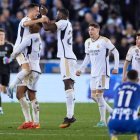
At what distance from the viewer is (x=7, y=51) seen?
23328 millimetres

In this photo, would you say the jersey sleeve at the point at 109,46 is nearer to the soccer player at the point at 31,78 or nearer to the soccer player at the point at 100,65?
the soccer player at the point at 100,65

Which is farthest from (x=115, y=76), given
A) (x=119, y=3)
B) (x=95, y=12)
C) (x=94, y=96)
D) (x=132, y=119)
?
(x=132, y=119)

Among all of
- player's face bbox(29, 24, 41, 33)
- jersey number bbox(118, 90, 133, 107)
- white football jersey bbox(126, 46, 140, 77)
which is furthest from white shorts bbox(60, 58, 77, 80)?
jersey number bbox(118, 90, 133, 107)

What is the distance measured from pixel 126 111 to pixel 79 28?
1777 cm

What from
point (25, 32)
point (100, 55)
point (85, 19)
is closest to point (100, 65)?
point (100, 55)

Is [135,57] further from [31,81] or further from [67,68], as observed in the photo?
[31,81]

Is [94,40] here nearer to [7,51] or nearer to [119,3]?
[7,51]

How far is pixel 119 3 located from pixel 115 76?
6.08 m

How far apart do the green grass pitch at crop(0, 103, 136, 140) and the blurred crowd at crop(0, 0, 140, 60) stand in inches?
191

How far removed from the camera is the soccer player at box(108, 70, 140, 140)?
40.7 feet

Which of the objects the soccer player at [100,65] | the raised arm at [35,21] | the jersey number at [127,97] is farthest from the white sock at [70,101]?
the jersey number at [127,97]

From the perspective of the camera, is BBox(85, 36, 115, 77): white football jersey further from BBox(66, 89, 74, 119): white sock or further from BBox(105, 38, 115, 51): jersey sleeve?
BBox(66, 89, 74, 119): white sock

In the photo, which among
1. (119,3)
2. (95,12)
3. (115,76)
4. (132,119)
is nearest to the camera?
(132,119)

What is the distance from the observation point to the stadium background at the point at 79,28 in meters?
27.8
